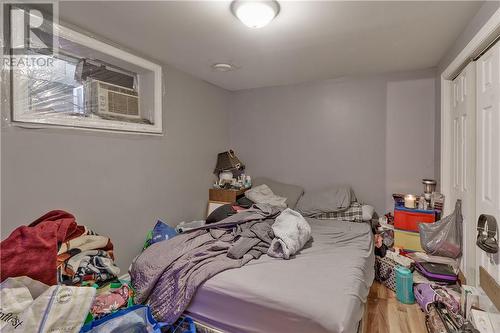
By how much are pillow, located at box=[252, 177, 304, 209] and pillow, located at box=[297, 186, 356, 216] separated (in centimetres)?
11

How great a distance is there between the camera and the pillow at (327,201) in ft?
10.1

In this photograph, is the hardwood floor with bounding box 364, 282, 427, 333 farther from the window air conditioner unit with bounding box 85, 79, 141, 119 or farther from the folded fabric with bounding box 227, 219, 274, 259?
the window air conditioner unit with bounding box 85, 79, 141, 119

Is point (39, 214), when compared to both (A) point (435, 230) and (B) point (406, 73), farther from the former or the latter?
(B) point (406, 73)

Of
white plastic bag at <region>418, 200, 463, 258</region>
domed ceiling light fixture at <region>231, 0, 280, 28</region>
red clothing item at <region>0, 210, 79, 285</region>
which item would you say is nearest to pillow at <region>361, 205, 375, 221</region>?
white plastic bag at <region>418, 200, 463, 258</region>

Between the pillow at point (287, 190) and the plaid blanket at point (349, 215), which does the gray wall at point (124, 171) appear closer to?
the pillow at point (287, 190)

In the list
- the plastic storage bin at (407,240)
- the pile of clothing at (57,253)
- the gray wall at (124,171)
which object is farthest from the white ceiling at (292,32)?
the plastic storage bin at (407,240)

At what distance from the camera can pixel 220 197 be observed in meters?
3.58

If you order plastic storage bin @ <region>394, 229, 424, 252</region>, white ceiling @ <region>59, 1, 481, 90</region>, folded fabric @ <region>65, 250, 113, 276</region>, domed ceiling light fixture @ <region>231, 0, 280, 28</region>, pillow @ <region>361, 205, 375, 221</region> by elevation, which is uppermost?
white ceiling @ <region>59, 1, 481, 90</region>

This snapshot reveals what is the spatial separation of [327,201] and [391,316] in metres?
1.39

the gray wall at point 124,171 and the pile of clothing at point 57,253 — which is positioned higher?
the gray wall at point 124,171

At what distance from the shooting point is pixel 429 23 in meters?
1.93

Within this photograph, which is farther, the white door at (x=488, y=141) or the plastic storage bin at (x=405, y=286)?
the plastic storage bin at (x=405, y=286)

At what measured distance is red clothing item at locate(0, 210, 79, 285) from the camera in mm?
1329

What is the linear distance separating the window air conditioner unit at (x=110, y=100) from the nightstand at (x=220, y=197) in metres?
1.50
